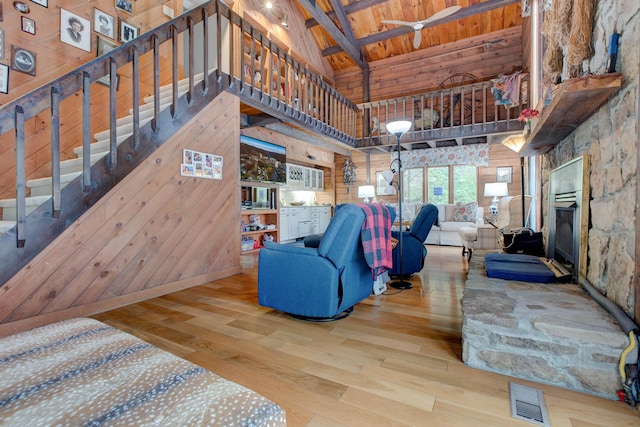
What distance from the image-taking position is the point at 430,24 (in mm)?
6910

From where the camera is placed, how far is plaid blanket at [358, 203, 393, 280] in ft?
7.80

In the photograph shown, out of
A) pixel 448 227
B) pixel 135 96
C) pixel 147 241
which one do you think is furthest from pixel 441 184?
pixel 135 96

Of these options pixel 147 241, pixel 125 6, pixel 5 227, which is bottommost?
pixel 147 241

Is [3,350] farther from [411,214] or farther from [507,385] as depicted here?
[411,214]

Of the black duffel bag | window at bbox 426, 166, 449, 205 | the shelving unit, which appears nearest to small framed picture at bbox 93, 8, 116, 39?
the shelving unit

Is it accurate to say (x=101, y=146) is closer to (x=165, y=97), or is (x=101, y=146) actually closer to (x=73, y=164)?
(x=73, y=164)

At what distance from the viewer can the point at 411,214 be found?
723cm

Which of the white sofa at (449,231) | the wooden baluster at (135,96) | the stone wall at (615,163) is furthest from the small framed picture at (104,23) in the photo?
the white sofa at (449,231)

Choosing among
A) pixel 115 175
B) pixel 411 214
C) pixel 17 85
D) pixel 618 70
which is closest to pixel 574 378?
pixel 618 70

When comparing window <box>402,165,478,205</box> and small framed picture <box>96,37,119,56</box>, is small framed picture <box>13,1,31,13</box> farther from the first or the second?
window <box>402,165,478,205</box>

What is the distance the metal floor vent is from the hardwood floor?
3cm

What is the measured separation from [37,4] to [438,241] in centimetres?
673

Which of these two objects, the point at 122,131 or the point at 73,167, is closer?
the point at 73,167

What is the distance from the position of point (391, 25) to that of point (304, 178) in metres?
4.15
